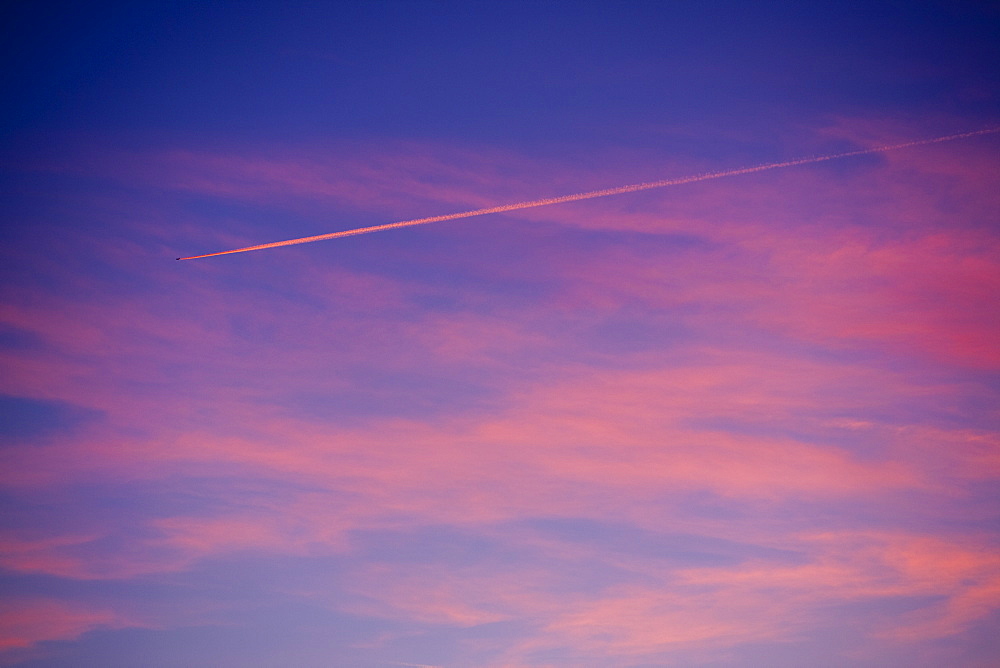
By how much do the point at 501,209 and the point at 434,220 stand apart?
9.96ft

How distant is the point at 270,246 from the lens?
31.7 metres

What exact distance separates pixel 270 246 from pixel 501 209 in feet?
33.4

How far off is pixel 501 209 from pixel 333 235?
771 centimetres

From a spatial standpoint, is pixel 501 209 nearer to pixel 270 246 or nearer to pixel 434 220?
pixel 434 220

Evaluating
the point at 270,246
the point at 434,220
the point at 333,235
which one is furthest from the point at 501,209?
the point at 270,246

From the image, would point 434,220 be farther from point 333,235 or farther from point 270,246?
point 270,246

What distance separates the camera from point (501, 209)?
32.6m

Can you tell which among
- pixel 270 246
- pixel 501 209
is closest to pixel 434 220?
pixel 501 209

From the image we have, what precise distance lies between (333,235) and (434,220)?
15.3ft

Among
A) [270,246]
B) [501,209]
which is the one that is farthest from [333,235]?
[501,209]

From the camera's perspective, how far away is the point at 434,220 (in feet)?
108
